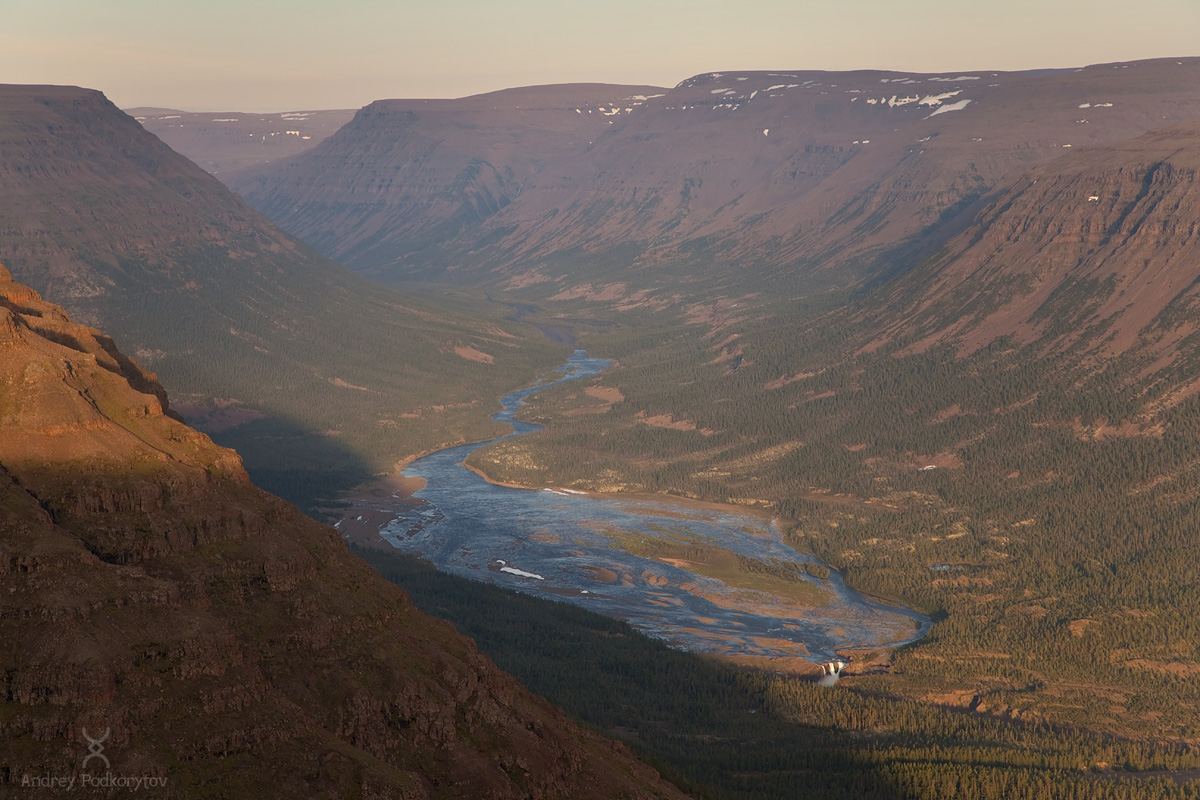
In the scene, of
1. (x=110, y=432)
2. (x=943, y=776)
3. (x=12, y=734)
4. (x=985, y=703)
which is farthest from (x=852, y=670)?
(x=12, y=734)

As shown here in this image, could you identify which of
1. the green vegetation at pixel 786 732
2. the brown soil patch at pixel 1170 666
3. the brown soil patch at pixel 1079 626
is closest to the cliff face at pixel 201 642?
the green vegetation at pixel 786 732

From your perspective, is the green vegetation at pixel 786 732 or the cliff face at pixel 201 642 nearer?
the cliff face at pixel 201 642

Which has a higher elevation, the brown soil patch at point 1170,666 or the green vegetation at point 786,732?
the green vegetation at point 786,732

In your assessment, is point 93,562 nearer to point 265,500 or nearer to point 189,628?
point 189,628

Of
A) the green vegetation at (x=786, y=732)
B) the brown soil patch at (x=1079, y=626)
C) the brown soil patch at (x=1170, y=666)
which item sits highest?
the green vegetation at (x=786, y=732)

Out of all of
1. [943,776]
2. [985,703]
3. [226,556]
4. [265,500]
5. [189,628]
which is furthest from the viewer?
[985,703]

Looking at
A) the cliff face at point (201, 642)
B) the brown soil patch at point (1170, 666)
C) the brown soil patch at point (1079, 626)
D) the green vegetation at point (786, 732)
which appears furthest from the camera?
the brown soil patch at point (1079, 626)

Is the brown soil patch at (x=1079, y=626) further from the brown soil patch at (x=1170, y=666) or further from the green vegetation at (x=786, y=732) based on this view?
the green vegetation at (x=786, y=732)

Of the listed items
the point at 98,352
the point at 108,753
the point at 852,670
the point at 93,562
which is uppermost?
the point at 98,352

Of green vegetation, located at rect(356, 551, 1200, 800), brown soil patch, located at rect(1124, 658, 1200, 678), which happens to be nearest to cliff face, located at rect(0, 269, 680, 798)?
green vegetation, located at rect(356, 551, 1200, 800)
